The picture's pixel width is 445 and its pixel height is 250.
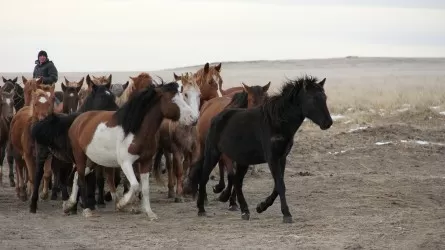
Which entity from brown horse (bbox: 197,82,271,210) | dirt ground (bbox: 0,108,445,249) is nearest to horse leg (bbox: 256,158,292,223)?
dirt ground (bbox: 0,108,445,249)

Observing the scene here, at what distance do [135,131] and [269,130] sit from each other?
1650 millimetres

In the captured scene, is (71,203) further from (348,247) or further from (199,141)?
(348,247)

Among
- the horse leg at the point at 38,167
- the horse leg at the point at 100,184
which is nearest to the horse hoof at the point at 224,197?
the horse leg at the point at 100,184

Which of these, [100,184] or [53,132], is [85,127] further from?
[100,184]

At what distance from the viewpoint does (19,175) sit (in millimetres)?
14867

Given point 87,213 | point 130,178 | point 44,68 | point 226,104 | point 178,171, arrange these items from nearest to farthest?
point 130,178, point 87,213, point 178,171, point 226,104, point 44,68

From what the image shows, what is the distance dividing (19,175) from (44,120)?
2.12 m

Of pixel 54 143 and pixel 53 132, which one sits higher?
pixel 53 132

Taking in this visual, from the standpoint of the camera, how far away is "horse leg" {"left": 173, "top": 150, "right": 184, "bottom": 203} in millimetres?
14195

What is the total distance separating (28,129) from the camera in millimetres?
13984

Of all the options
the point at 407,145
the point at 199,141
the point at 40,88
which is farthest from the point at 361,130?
the point at 40,88

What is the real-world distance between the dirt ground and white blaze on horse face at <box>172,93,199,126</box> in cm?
123

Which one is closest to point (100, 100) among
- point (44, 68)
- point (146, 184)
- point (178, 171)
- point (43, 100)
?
point (43, 100)

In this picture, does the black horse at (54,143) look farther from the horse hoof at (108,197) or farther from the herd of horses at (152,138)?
the horse hoof at (108,197)
